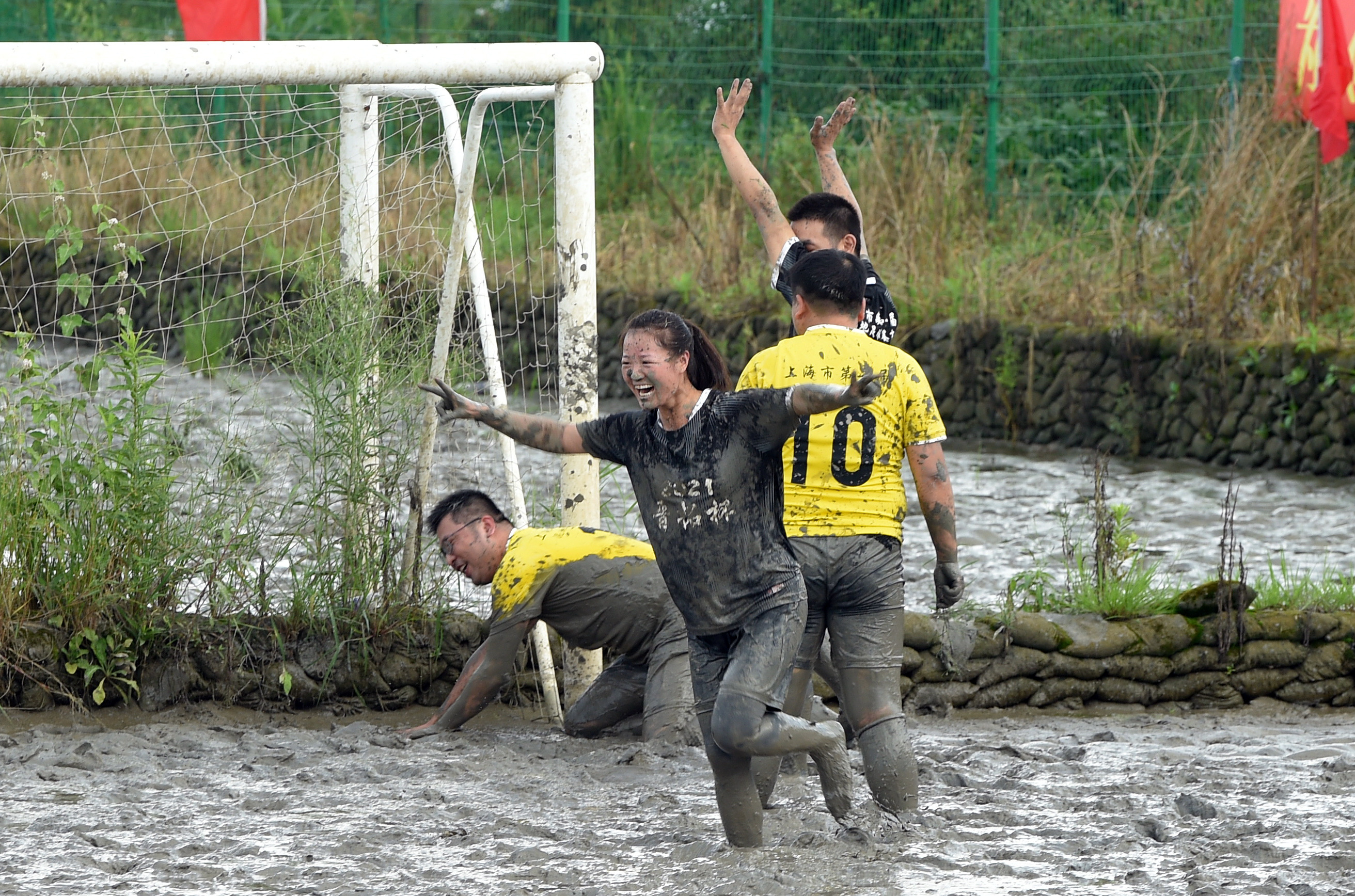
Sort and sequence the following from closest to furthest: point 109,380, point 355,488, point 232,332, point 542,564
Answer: point 542,564 < point 355,488 < point 232,332 < point 109,380

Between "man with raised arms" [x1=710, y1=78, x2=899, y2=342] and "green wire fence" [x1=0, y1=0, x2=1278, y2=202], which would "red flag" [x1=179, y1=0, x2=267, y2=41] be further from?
"man with raised arms" [x1=710, y1=78, x2=899, y2=342]

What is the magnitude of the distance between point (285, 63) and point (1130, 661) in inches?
154

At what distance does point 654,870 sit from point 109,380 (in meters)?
7.45

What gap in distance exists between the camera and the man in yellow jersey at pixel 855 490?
4.81m

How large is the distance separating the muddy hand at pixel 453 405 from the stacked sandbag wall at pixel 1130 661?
2682mm

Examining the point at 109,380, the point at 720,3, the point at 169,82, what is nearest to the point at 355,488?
the point at 169,82

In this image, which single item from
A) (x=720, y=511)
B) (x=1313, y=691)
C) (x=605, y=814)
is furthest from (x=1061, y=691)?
(x=720, y=511)

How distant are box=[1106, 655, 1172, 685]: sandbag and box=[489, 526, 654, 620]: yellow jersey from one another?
194 centimetres

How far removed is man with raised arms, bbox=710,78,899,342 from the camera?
552 cm

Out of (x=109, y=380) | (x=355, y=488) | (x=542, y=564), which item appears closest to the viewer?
(x=542, y=564)

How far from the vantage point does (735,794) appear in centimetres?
467

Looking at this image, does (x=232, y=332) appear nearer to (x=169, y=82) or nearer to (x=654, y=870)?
(x=169, y=82)

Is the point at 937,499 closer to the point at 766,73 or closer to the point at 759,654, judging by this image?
the point at 759,654

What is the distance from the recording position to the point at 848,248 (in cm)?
555
